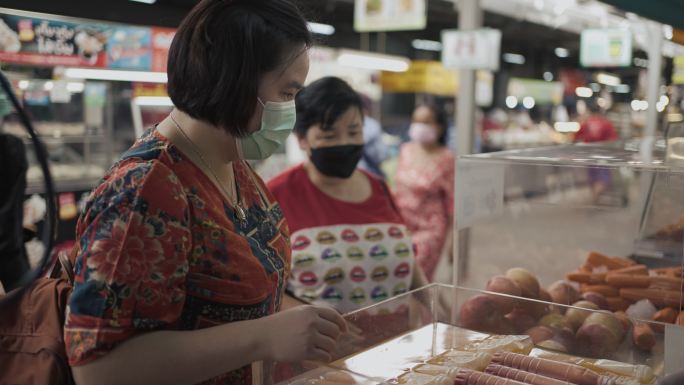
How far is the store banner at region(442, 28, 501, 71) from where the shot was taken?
17.3 ft

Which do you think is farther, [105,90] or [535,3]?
[535,3]

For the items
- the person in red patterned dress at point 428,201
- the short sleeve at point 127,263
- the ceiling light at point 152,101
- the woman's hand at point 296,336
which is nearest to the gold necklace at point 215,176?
the short sleeve at point 127,263

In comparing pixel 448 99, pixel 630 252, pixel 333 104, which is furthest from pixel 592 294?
pixel 448 99

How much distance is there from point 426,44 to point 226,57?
1541 cm

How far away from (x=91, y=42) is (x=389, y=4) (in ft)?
8.99

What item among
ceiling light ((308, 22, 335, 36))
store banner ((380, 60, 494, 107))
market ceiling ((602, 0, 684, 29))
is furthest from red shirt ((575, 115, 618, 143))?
market ceiling ((602, 0, 684, 29))

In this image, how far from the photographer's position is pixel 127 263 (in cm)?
116

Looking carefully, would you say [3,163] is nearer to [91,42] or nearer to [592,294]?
[592,294]

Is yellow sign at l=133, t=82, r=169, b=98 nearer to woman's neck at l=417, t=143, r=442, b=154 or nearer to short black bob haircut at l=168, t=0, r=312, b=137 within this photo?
woman's neck at l=417, t=143, r=442, b=154

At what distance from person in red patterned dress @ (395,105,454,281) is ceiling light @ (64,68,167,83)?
225cm

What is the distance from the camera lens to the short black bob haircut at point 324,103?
272cm

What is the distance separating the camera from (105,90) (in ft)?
19.9

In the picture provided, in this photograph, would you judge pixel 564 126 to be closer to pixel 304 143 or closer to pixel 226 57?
pixel 304 143

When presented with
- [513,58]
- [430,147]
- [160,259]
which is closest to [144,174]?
[160,259]
